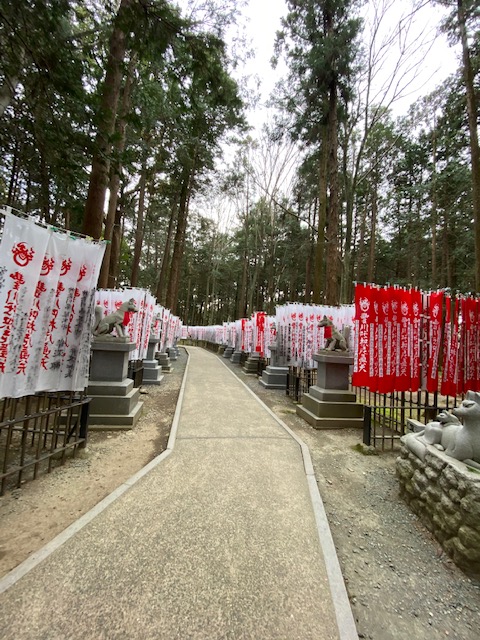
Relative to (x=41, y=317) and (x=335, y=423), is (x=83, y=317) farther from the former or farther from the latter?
(x=335, y=423)

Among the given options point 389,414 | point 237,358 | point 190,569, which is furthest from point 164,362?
point 190,569

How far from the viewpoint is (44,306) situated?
11.8 feet

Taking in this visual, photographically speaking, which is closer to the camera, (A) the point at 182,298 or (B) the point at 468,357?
(B) the point at 468,357

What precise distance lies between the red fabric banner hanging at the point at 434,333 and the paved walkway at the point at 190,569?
351 centimetres

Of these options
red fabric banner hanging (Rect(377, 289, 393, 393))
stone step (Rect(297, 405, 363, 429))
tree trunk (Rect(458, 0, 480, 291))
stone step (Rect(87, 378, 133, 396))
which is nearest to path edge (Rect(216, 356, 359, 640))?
stone step (Rect(297, 405, 363, 429))

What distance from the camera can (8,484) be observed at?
3.47m

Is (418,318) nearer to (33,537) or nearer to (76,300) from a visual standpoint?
(76,300)

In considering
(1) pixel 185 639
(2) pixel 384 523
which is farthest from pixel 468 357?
(1) pixel 185 639

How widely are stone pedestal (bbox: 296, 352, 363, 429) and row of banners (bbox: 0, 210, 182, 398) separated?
4.85m

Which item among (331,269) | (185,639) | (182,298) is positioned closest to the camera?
(185,639)

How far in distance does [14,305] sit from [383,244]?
27.6 meters

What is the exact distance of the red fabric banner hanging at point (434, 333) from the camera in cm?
566

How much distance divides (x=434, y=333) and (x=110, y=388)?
21.6 feet

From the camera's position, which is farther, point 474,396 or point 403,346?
point 403,346
